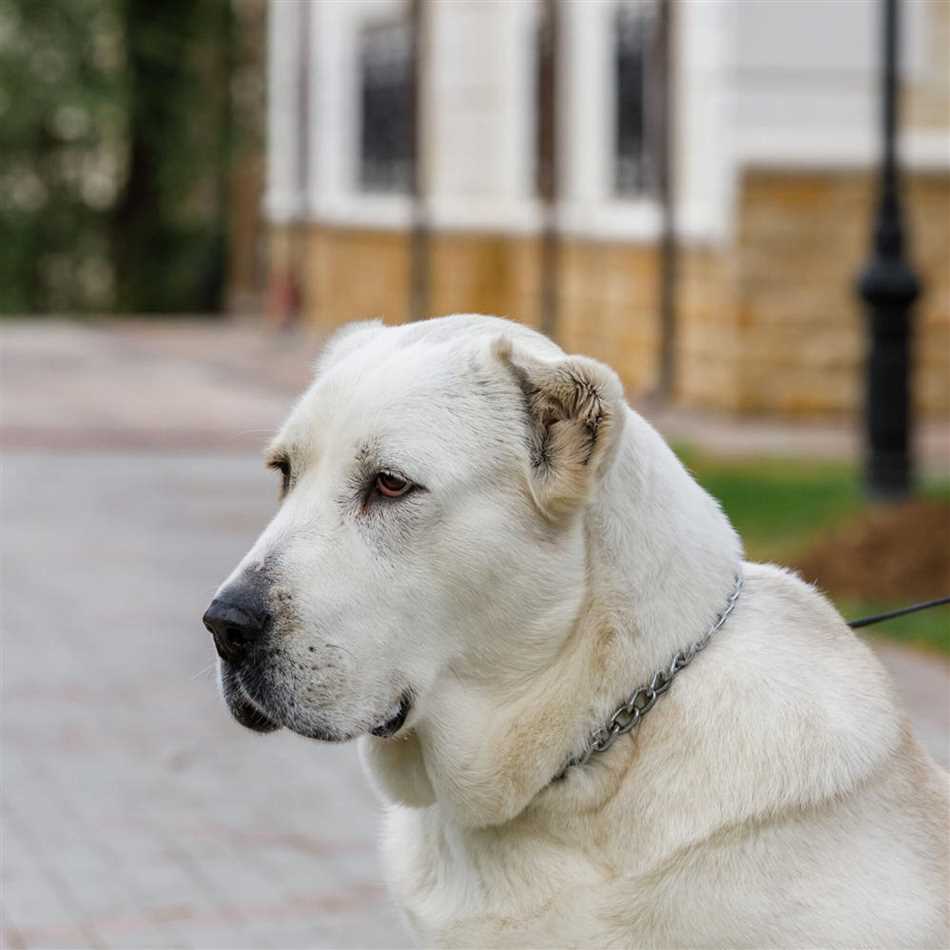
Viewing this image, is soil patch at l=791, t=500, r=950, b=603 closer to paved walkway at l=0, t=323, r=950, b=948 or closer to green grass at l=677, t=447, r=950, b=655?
green grass at l=677, t=447, r=950, b=655

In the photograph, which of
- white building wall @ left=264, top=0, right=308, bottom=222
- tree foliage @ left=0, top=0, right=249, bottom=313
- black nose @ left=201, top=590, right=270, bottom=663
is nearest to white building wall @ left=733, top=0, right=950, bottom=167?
white building wall @ left=264, top=0, right=308, bottom=222

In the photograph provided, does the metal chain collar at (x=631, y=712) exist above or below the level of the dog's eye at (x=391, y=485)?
below

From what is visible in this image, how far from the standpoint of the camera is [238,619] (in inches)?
126

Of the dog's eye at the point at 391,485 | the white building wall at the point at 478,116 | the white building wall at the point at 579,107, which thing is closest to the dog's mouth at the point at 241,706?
the dog's eye at the point at 391,485

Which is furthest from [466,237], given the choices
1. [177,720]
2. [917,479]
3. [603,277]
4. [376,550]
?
[376,550]

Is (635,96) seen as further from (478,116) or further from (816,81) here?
(478,116)

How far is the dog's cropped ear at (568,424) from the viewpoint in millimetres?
3162

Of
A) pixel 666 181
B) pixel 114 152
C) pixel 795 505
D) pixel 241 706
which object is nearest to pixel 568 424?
Answer: pixel 241 706

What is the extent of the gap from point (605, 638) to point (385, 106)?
21501mm

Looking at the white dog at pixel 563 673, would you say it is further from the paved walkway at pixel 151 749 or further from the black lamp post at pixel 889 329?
the black lamp post at pixel 889 329

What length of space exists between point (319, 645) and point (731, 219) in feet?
42.0

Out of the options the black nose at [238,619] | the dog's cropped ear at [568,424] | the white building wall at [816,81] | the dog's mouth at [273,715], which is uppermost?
the white building wall at [816,81]

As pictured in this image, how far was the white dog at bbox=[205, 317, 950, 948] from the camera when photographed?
3.21 metres

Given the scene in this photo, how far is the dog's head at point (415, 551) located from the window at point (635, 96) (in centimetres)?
1417
